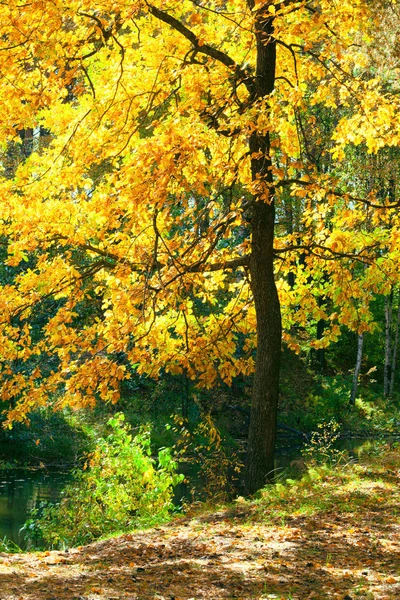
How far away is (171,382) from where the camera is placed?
1802 cm

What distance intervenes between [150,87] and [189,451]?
33.1 ft

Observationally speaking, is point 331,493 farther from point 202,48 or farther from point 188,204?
point 202,48

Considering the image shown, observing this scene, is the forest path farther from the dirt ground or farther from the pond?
the pond

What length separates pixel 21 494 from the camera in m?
12.6

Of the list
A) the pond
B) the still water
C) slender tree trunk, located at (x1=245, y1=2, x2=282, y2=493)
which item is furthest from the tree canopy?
the still water

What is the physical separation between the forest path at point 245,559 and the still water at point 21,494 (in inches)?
165

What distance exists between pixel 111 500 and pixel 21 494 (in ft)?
16.7

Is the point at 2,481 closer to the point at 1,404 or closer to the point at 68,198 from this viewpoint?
the point at 1,404

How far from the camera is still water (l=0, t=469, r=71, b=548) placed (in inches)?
418

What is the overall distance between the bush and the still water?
1515mm

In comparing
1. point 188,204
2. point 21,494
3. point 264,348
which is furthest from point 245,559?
point 21,494

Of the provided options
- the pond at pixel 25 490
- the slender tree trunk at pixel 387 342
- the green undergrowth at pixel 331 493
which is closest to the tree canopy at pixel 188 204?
the green undergrowth at pixel 331 493

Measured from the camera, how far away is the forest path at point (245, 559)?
180 inches

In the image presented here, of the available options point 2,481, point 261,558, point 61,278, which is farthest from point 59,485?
point 261,558
